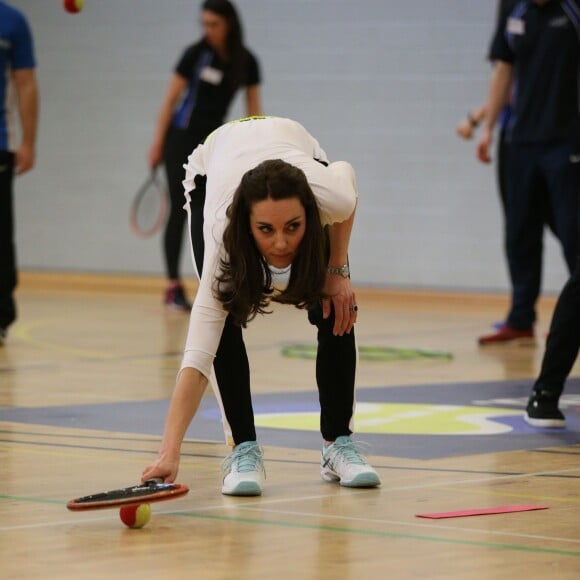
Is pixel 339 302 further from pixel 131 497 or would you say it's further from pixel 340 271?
pixel 131 497

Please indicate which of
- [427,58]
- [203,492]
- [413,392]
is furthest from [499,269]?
[203,492]

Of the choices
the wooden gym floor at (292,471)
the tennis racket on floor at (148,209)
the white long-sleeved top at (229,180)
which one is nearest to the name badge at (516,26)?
the wooden gym floor at (292,471)

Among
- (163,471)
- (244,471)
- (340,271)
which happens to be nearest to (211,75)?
(340,271)

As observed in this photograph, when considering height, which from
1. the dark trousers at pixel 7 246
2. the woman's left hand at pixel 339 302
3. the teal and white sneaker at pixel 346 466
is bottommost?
the dark trousers at pixel 7 246

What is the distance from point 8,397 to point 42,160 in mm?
7532

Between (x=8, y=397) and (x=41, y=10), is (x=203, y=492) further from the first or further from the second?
(x=41, y=10)

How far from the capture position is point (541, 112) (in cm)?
754

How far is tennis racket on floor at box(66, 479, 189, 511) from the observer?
3.14m

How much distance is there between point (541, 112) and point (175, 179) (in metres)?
2.71

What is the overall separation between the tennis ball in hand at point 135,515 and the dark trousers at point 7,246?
4.37 metres

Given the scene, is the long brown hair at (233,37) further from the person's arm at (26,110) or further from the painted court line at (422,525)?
the painted court line at (422,525)

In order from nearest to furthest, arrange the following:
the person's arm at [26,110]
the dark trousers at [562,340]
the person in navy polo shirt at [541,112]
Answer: the dark trousers at [562,340] < the person's arm at [26,110] < the person in navy polo shirt at [541,112]

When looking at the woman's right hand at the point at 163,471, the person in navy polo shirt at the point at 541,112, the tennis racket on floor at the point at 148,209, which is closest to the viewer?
the woman's right hand at the point at 163,471

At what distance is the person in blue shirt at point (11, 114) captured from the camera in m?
7.20
